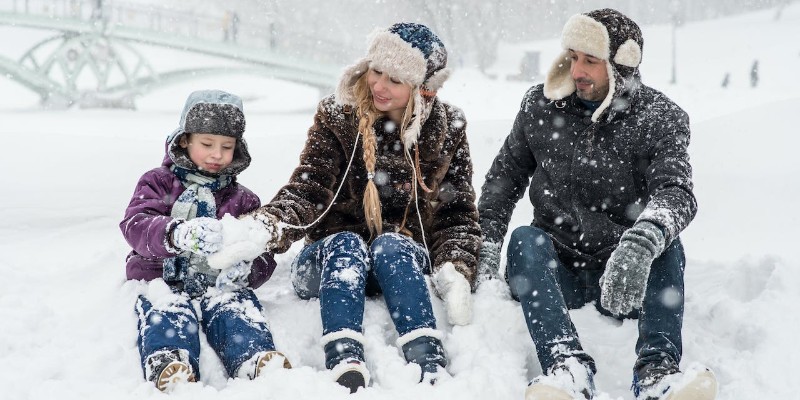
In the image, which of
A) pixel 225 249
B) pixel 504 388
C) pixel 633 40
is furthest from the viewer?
pixel 633 40

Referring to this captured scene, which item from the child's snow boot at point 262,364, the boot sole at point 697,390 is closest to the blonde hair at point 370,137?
the child's snow boot at point 262,364

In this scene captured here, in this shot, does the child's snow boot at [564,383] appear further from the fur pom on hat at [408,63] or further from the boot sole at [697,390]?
the fur pom on hat at [408,63]

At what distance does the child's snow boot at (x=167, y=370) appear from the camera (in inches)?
91.7

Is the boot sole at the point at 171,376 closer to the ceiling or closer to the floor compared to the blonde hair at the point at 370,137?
closer to the floor

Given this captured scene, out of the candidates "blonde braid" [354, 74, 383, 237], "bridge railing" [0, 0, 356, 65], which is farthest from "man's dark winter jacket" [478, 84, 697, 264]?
"bridge railing" [0, 0, 356, 65]

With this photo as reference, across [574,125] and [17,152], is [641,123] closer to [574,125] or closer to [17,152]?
[574,125]

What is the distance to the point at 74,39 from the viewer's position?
18.5 meters

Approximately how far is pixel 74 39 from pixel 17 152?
46.9ft

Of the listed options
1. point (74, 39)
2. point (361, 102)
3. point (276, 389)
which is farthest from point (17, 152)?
point (74, 39)

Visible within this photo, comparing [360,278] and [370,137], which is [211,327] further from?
[370,137]

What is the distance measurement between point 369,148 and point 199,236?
2.83ft

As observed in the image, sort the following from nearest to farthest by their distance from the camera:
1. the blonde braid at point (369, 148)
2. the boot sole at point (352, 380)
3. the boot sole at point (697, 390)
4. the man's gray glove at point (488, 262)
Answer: the boot sole at point (697, 390)
the boot sole at point (352, 380)
the blonde braid at point (369, 148)
the man's gray glove at point (488, 262)

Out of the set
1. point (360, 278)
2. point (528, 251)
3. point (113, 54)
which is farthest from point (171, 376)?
point (113, 54)

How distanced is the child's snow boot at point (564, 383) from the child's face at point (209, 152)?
5.44 feet
